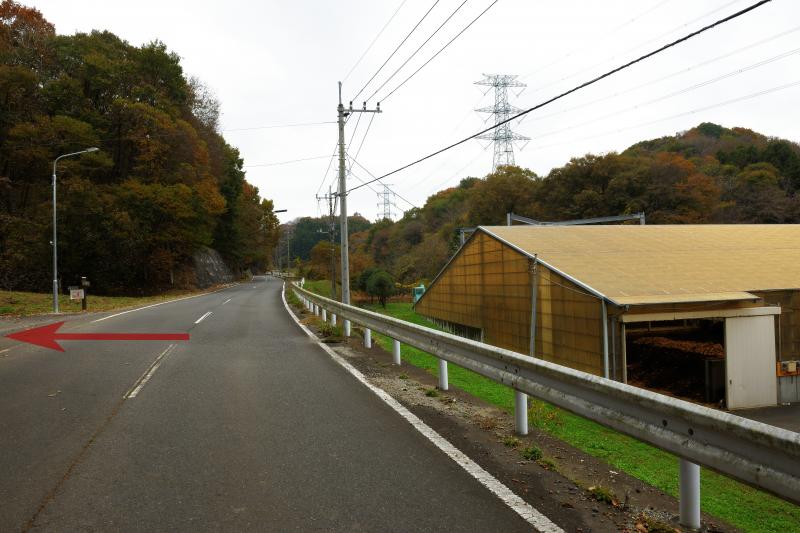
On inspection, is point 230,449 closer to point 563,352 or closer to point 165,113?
point 563,352

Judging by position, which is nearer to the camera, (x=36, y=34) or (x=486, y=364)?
(x=486, y=364)

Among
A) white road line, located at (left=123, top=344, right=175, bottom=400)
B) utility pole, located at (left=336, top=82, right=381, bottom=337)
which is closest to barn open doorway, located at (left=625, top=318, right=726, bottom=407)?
utility pole, located at (left=336, top=82, right=381, bottom=337)

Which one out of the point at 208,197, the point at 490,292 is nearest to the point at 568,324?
the point at 490,292

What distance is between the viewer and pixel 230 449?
500cm

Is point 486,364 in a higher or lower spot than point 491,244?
lower

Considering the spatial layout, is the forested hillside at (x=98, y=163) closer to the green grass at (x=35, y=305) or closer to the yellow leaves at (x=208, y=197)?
the yellow leaves at (x=208, y=197)

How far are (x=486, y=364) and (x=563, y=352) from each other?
11196 millimetres

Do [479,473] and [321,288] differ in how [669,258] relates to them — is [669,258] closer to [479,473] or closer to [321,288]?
[479,473]

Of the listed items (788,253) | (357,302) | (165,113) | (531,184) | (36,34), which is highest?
(36,34)

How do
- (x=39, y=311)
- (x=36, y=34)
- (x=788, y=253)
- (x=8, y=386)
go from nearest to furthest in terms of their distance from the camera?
(x=8, y=386), (x=788, y=253), (x=39, y=311), (x=36, y=34)

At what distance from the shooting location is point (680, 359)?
18375 millimetres

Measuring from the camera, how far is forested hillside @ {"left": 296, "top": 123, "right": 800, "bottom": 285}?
49.5 m

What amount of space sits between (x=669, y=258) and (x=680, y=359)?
3.52 meters

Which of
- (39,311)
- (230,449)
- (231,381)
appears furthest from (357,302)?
(230,449)
